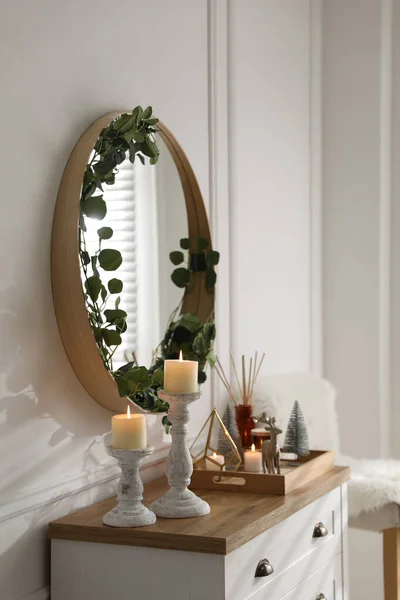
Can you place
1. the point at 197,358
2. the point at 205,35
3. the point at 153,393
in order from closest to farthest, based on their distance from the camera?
the point at 153,393
the point at 197,358
the point at 205,35

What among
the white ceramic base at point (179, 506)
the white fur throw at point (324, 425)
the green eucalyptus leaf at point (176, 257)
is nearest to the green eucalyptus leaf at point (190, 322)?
the green eucalyptus leaf at point (176, 257)

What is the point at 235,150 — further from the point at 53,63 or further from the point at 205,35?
the point at 53,63

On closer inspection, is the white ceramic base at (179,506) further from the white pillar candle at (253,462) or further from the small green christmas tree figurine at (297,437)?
the small green christmas tree figurine at (297,437)

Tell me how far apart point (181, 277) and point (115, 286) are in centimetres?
40

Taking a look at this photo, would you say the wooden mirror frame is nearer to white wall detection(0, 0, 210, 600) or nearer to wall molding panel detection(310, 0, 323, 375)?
white wall detection(0, 0, 210, 600)

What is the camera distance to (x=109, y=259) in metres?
2.00

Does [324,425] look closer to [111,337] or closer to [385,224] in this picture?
[385,224]

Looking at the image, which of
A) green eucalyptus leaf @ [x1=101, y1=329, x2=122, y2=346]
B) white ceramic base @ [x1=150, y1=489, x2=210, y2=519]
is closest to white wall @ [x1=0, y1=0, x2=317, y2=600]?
green eucalyptus leaf @ [x1=101, y1=329, x2=122, y2=346]

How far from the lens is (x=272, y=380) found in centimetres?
290

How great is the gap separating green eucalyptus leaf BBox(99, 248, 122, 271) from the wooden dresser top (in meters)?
0.55

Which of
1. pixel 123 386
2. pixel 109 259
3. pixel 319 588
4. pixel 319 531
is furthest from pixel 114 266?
pixel 319 588

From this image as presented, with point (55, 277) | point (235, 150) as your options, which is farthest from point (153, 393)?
point (235, 150)

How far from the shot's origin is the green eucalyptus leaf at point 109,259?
1982 mm

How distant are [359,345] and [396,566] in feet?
3.69
